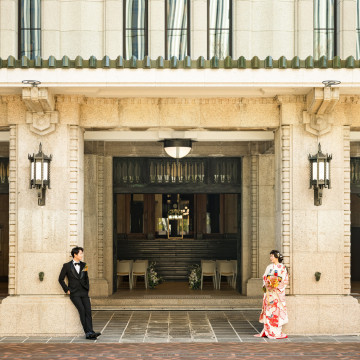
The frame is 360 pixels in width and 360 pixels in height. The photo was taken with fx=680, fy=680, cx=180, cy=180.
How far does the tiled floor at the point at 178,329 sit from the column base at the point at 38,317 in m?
0.20

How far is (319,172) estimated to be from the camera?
12.4 meters

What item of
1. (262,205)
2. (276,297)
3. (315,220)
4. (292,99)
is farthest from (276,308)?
(262,205)

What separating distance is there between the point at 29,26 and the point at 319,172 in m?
7.17

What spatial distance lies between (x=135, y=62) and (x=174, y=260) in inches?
565

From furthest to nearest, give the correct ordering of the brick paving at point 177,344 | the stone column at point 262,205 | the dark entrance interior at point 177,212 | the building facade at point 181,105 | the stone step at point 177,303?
the dark entrance interior at point 177,212, the stone column at point 262,205, the stone step at point 177,303, the building facade at point 181,105, the brick paving at point 177,344

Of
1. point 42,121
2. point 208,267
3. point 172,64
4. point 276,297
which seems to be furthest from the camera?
point 208,267

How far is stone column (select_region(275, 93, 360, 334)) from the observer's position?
41.0 ft

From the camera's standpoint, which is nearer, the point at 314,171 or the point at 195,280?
the point at 314,171

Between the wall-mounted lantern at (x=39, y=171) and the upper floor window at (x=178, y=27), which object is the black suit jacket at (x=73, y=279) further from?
the upper floor window at (x=178, y=27)

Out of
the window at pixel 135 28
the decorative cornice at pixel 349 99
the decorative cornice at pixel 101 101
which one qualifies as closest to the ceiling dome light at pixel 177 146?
the window at pixel 135 28

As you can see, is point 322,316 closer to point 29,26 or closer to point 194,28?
point 194,28

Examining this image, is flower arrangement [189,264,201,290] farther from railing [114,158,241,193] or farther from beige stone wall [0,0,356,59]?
beige stone wall [0,0,356,59]

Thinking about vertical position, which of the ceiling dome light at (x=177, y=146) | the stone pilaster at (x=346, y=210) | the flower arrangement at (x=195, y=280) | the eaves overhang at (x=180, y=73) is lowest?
the flower arrangement at (x=195, y=280)

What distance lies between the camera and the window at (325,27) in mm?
14969
